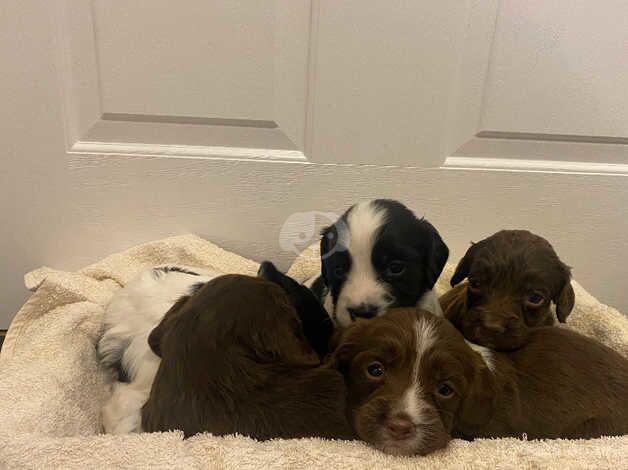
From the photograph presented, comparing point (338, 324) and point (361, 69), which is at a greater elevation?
point (361, 69)

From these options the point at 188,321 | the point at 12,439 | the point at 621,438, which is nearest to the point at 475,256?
the point at 621,438

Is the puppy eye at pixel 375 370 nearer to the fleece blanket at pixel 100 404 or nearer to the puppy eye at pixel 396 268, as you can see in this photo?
the fleece blanket at pixel 100 404

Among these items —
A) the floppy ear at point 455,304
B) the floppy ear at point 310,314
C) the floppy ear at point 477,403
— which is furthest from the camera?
the floppy ear at point 455,304

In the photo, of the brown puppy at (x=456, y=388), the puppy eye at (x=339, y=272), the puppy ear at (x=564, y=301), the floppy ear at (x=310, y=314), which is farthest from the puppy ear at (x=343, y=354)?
the puppy ear at (x=564, y=301)

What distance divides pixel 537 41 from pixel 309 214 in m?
0.90

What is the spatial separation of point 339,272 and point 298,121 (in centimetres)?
60

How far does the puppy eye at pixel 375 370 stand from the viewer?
1.31 m

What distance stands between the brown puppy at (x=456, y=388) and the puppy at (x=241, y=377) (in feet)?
0.26

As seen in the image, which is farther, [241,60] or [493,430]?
[241,60]

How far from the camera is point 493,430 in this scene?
133 centimetres

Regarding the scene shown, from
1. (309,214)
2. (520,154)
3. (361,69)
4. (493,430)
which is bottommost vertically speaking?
(493,430)

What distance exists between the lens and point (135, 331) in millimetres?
1663

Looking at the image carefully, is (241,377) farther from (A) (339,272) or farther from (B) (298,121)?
(B) (298,121)

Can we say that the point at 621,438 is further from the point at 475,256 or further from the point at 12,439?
the point at 12,439
